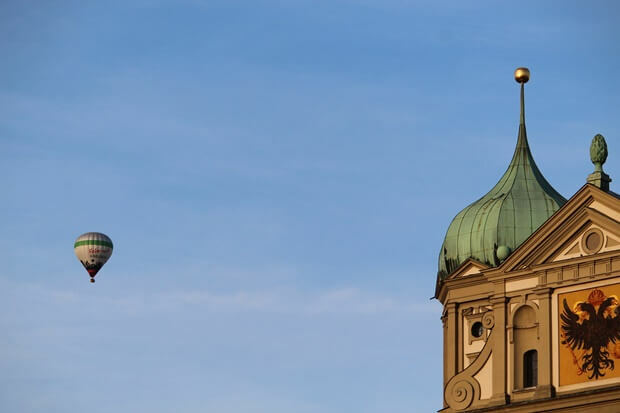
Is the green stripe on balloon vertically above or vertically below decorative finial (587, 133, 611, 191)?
above

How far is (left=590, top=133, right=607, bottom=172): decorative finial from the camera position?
78.2 m

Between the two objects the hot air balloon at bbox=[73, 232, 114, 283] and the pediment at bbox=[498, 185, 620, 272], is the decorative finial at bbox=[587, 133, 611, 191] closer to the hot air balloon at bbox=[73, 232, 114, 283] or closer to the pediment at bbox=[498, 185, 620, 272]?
the pediment at bbox=[498, 185, 620, 272]

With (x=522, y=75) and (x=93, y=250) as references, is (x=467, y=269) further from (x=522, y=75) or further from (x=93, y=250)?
(x=93, y=250)

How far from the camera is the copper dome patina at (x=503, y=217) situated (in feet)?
262

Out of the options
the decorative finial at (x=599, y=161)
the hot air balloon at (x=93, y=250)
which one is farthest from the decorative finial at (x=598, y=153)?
the hot air balloon at (x=93, y=250)

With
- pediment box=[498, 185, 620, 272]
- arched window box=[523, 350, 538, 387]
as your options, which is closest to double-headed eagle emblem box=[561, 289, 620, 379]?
arched window box=[523, 350, 538, 387]

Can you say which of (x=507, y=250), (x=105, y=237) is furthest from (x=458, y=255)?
(x=105, y=237)

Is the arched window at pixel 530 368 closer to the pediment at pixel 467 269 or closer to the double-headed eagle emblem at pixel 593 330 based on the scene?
the double-headed eagle emblem at pixel 593 330

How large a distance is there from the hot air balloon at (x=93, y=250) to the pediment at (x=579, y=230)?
99.2 ft

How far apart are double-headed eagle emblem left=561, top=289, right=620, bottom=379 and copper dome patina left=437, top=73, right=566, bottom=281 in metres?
4.41

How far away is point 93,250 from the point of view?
338ft

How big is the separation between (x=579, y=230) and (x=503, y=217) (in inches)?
162

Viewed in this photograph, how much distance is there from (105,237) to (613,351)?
34580mm

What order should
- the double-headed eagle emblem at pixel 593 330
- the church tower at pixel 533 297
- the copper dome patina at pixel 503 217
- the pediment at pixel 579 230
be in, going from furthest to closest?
the copper dome patina at pixel 503 217 < the pediment at pixel 579 230 < the church tower at pixel 533 297 < the double-headed eagle emblem at pixel 593 330
